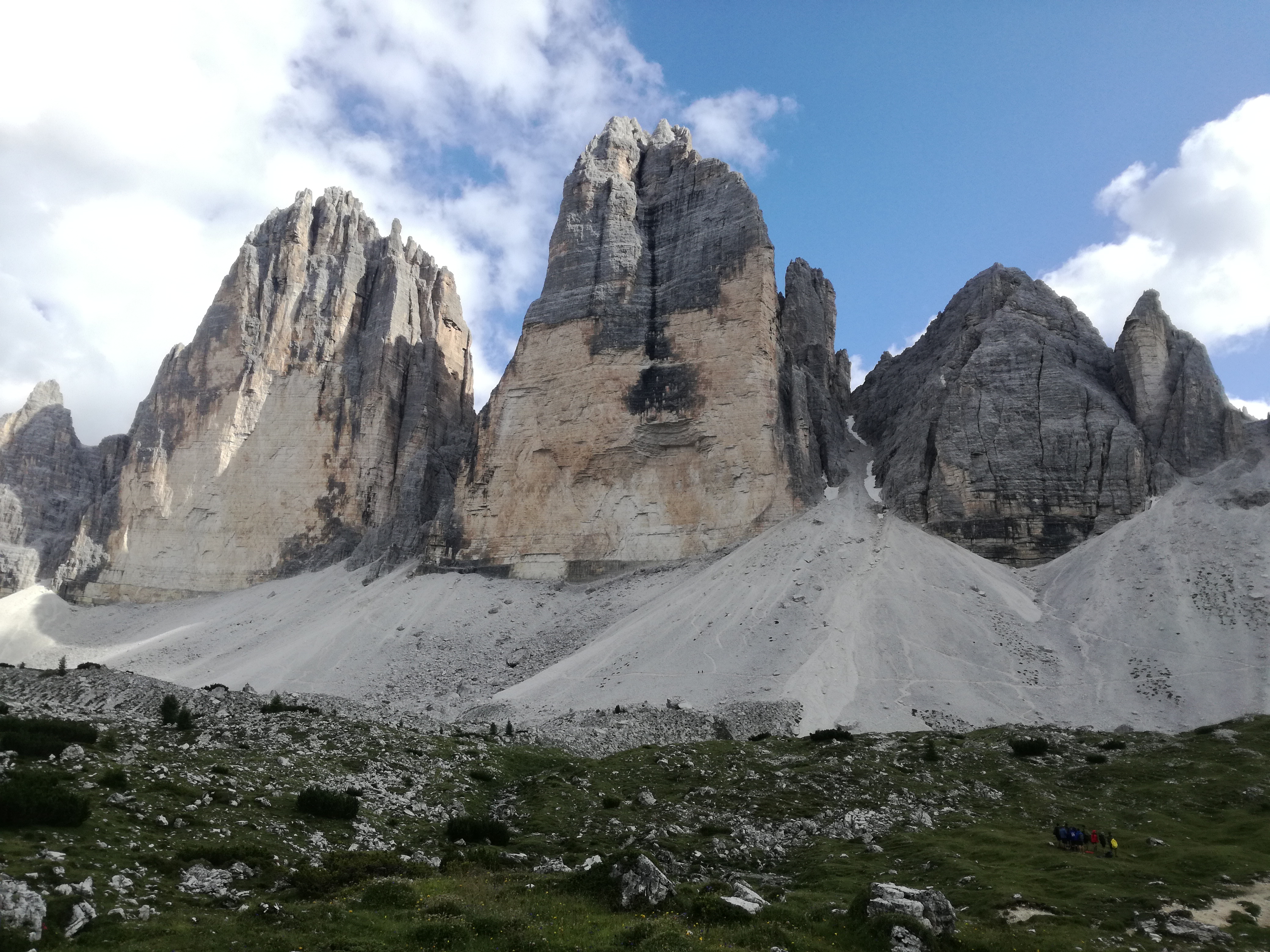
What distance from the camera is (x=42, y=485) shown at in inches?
3748

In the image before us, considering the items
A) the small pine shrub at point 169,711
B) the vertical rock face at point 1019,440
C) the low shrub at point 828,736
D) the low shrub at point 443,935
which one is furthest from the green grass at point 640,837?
the vertical rock face at point 1019,440

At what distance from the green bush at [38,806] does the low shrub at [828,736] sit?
2398cm

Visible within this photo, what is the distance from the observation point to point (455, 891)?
13836 mm

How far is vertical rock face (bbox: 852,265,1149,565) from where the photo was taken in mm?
60469

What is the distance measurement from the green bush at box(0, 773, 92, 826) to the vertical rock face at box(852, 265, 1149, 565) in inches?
2316

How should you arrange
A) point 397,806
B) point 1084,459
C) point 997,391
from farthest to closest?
point 997,391
point 1084,459
point 397,806

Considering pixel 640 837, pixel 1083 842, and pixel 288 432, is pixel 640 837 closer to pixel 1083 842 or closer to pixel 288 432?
pixel 1083 842

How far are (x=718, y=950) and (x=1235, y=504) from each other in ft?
197

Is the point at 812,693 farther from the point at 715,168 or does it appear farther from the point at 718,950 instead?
the point at 715,168

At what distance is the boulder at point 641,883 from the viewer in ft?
45.0

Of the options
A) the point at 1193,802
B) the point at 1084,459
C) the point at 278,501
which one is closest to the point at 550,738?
the point at 1193,802

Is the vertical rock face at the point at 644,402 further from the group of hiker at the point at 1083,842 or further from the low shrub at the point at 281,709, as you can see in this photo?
the group of hiker at the point at 1083,842

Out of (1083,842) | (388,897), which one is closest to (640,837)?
(388,897)

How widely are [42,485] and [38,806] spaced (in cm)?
10175
